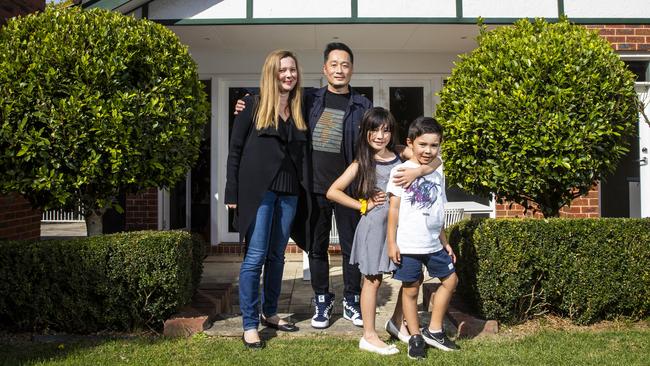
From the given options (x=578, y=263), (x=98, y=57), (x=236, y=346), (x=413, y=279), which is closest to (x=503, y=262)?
(x=578, y=263)

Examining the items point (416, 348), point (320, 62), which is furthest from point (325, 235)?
point (320, 62)

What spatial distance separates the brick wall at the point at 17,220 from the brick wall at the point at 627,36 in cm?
655

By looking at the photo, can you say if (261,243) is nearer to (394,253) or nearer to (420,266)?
(394,253)

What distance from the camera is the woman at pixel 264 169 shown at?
3.48 meters

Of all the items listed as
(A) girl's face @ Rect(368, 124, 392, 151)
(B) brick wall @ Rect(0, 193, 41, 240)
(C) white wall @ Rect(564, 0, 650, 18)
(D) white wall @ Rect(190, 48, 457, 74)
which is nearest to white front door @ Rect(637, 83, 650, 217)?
(C) white wall @ Rect(564, 0, 650, 18)

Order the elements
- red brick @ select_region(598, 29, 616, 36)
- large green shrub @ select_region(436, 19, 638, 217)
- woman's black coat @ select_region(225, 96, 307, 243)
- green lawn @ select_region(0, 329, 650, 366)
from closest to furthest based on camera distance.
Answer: green lawn @ select_region(0, 329, 650, 366) < woman's black coat @ select_region(225, 96, 307, 243) < large green shrub @ select_region(436, 19, 638, 217) < red brick @ select_region(598, 29, 616, 36)

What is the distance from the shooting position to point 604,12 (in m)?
6.30

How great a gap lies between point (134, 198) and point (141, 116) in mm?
3492

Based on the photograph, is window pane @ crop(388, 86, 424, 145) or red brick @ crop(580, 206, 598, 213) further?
window pane @ crop(388, 86, 424, 145)

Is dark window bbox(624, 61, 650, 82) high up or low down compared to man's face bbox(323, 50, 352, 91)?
up

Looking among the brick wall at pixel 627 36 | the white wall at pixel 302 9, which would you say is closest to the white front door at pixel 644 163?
the brick wall at pixel 627 36

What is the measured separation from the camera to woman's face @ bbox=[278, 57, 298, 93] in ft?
11.6

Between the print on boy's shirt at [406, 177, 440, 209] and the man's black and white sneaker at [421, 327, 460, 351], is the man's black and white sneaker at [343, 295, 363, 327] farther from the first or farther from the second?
the print on boy's shirt at [406, 177, 440, 209]

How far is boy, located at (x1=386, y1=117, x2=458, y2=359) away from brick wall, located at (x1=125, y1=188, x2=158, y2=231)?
446 cm
